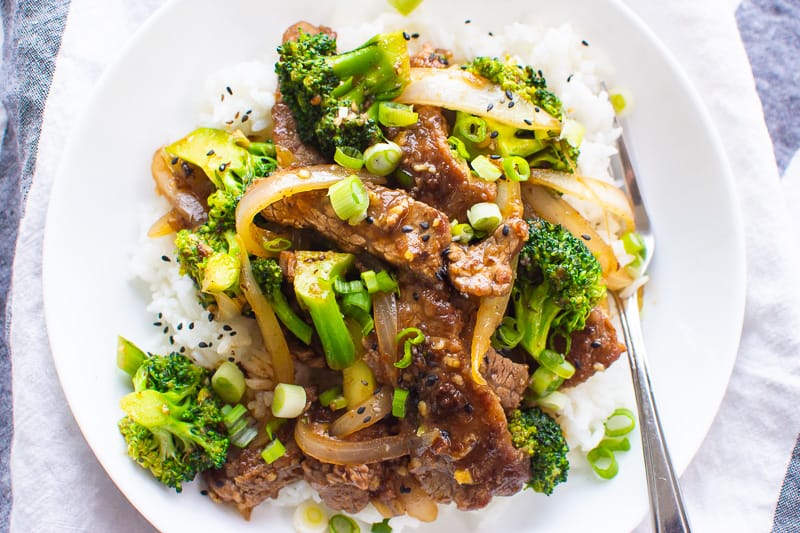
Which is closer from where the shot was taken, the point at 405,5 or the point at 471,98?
the point at 471,98

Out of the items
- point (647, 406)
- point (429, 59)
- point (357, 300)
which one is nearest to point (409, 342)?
point (357, 300)

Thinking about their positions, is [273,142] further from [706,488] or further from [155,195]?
[706,488]

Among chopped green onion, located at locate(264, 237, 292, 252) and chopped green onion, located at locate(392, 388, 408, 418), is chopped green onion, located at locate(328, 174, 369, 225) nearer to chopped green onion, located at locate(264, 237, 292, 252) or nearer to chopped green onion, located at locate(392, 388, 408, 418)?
chopped green onion, located at locate(264, 237, 292, 252)

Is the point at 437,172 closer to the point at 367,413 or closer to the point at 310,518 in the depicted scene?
the point at 367,413

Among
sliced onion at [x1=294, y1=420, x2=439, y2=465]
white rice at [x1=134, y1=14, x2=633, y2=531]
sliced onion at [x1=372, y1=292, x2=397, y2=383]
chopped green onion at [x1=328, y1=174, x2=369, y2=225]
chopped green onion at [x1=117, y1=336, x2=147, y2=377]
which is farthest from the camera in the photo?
white rice at [x1=134, y1=14, x2=633, y2=531]

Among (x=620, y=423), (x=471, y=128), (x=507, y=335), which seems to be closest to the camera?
(x=507, y=335)

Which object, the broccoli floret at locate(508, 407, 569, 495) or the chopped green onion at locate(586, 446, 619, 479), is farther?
the chopped green onion at locate(586, 446, 619, 479)

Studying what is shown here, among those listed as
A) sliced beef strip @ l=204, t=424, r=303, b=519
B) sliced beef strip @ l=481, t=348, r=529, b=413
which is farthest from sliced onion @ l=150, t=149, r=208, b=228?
sliced beef strip @ l=481, t=348, r=529, b=413
